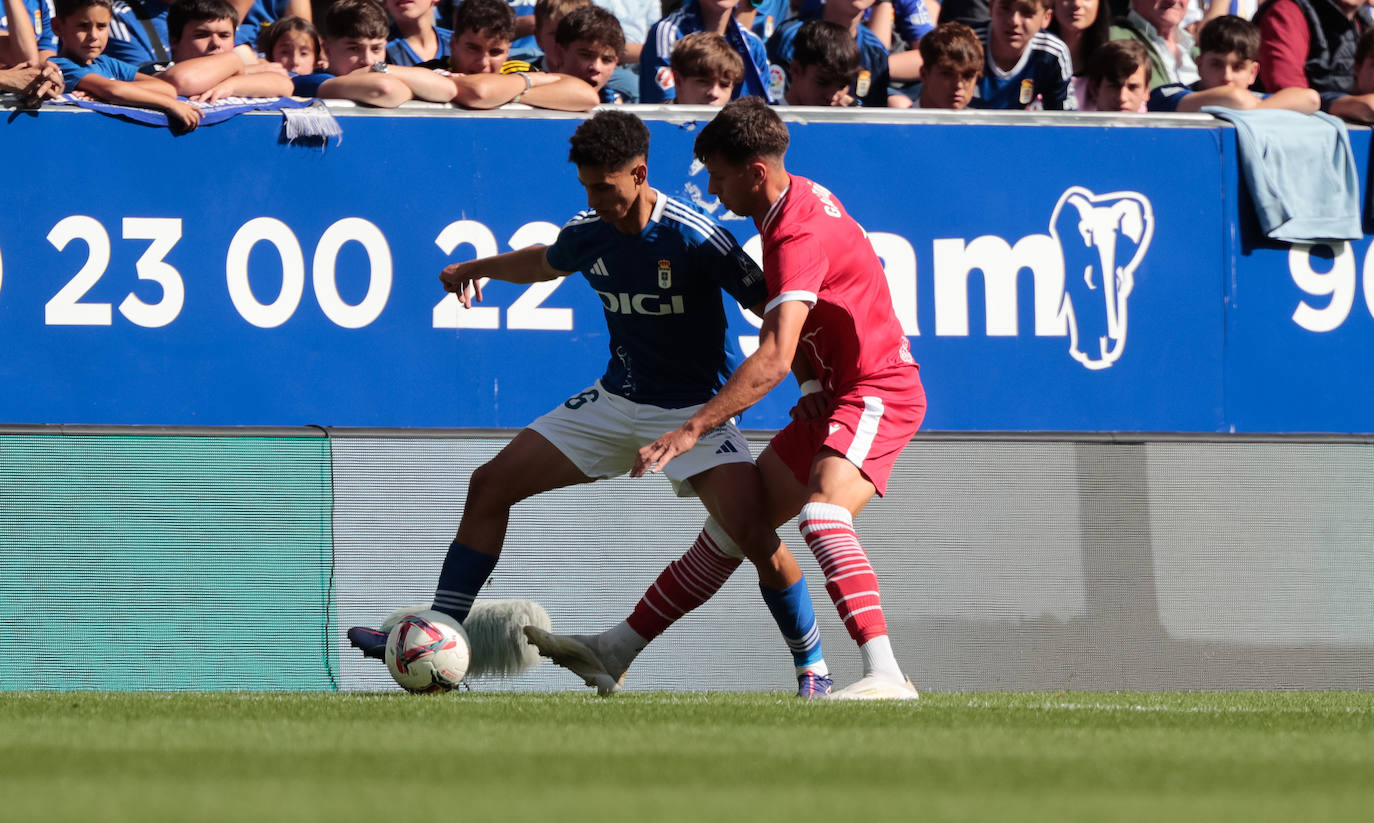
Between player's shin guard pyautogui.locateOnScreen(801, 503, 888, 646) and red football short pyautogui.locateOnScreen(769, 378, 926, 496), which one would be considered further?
red football short pyautogui.locateOnScreen(769, 378, 926, 496)

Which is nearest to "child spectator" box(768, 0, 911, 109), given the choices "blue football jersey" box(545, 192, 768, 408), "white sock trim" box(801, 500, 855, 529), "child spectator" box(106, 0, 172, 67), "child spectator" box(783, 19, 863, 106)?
"child spectator" box(783, 19, 863, 106)

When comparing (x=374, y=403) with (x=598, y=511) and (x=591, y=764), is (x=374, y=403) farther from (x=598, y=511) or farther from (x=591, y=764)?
(x=591, y=764)

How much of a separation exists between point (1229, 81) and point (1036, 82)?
105 centimetres

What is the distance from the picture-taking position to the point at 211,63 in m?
8.66

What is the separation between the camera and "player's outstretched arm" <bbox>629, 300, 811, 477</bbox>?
579 centimetres

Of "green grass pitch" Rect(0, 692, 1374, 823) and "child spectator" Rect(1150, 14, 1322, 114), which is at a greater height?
"child spectator" Rect(1150, 14, 1322, 114)

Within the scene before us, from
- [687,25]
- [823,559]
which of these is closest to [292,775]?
[823,559]

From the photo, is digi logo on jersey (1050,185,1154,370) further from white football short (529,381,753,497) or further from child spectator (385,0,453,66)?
child spectator (385,0,453,66)

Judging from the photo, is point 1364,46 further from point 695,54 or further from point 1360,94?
point 695,54

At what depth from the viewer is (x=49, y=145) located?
8.40 meters

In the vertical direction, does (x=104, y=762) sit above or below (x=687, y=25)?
below

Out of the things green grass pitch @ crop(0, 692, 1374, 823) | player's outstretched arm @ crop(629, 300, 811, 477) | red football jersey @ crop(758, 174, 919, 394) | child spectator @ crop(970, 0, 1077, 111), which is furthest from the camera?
child spectator @ crop(970, 0, 1077, 111)

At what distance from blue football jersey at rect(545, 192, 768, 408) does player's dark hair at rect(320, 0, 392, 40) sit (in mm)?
3042

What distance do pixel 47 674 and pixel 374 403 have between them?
2067 millimetres
